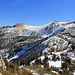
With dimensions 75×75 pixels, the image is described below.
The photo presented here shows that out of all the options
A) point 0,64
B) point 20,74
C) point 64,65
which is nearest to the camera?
point 20,74

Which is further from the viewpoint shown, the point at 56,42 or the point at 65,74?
the point at 56,42

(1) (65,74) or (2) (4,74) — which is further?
(1) (65,74)

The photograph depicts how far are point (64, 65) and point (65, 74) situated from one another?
11578 millimetres

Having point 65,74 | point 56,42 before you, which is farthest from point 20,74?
point 56,42

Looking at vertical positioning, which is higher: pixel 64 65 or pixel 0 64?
pixel 0 64

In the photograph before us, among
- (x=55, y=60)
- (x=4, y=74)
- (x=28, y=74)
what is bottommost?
(x=55, y=60)

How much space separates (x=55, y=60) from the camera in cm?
5188

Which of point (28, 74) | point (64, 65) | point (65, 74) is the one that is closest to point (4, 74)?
point (28, 74)

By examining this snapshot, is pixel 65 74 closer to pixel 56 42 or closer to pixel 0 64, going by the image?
Result: pixel 0 64

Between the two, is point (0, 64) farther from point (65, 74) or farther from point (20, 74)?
point (65, 74)

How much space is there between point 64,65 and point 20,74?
2628 cm

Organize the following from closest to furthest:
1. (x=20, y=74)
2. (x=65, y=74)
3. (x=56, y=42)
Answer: (x=20, y=74) → (x=65, y=74) → (x=56, y=42)

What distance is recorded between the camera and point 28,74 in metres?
19.1

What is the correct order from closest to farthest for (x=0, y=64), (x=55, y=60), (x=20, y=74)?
1. (x=20, y=74)
2. (x=0, y=64)
3. (x=55, y=60)
